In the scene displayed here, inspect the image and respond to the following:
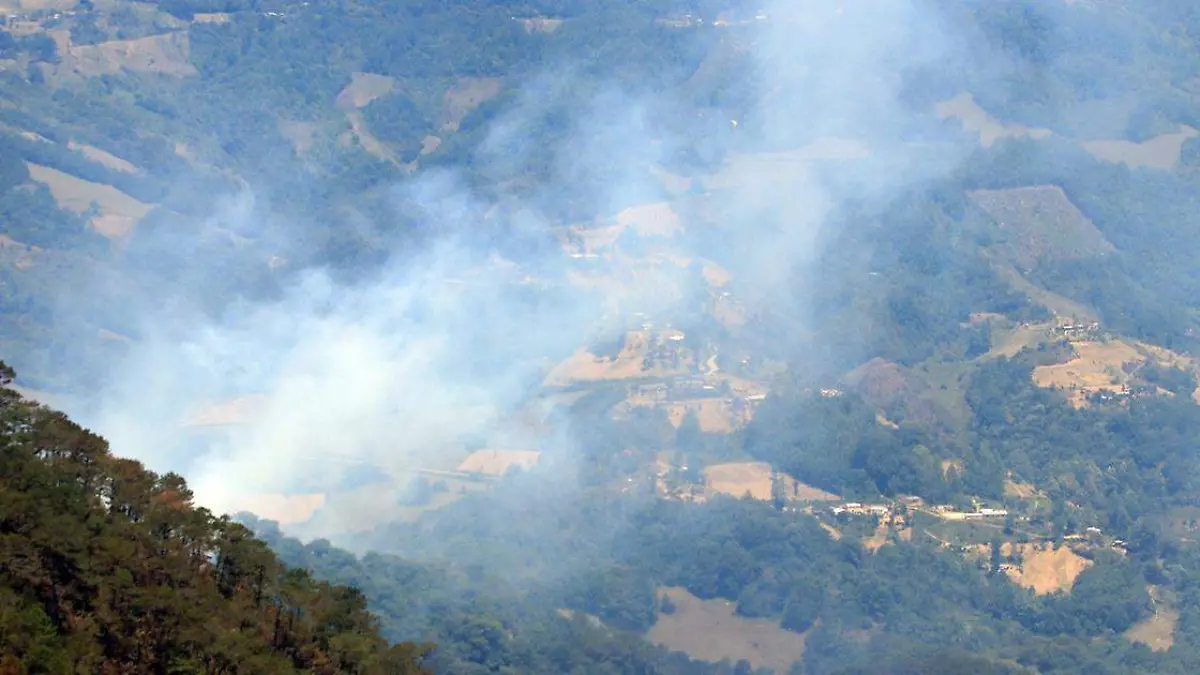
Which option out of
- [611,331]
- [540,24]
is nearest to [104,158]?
[611,331]

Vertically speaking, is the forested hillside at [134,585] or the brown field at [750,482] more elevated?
the brown field at [750,482]

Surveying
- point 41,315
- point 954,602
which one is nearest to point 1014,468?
point 954,602

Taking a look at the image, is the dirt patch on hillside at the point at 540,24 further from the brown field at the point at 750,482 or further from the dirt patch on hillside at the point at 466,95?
the brown field at the point at 750,482

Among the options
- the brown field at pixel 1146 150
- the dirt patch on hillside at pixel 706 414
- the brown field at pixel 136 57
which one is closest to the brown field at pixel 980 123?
the brown field at pixel 1146 150

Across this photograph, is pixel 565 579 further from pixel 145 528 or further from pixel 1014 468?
pixel 145 528

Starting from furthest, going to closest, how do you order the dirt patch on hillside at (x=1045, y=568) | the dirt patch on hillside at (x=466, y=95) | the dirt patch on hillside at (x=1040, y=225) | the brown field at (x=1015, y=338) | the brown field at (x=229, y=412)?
the dirt patch on hillside at (x=466, y=95) < the dirt patch on hillside at (x=1040, y=225) < the brown field at (x=1015, y=338) < the brown field at (x=229, y=412) < the dirt patch on hillside at (x=1045, y=568)

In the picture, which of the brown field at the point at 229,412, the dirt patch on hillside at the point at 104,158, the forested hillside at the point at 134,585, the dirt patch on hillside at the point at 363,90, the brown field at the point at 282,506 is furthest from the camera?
the dirt patch on hillside at the point at 363,90

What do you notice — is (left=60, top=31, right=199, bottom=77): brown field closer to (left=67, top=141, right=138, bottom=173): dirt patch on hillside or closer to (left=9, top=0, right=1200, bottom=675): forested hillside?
(left=9, top=0, right=1200, bottom=675): forested hillside
